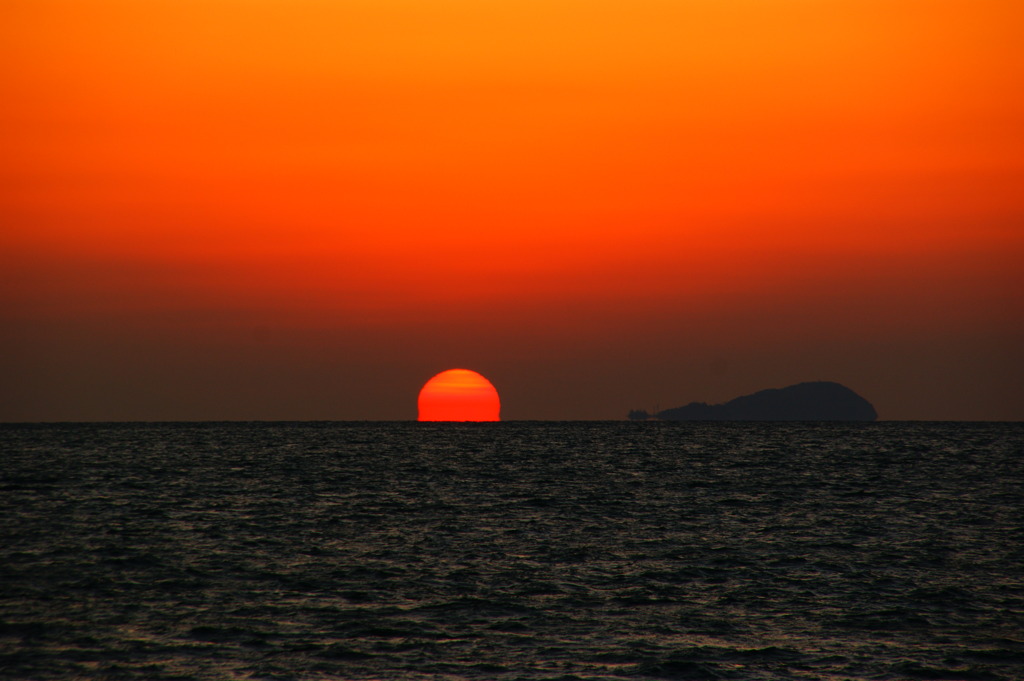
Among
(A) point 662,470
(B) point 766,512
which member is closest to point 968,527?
(B) point 766,512

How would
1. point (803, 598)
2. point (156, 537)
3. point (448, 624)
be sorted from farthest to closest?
point (156, 537), point (803, 598), point (448, 624)

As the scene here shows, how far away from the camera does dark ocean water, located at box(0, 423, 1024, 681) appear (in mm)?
23422

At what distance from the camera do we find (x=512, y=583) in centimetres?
3212

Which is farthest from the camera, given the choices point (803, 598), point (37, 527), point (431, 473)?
point (431, 473)

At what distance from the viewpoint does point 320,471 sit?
86.7 m

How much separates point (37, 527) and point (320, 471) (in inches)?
1604

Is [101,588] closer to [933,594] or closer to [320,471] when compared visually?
[933,594]

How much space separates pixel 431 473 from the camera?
8438cm

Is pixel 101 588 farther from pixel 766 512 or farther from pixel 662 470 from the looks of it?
pixel 662 470

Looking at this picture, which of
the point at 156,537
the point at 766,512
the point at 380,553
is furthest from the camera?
the point at 766,512

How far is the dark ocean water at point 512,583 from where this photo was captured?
76.8 feet

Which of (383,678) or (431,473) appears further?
(431,473)

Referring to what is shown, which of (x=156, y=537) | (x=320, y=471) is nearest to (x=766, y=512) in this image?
(x=156, y=537)

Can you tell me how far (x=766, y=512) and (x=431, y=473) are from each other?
1464 inches
